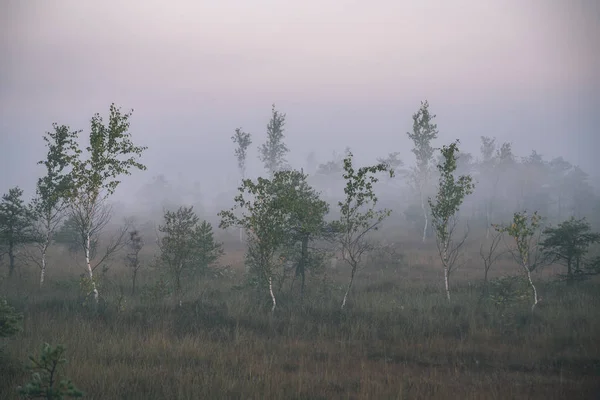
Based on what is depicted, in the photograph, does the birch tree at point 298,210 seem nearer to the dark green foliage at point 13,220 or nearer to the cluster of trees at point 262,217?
the cluster of trees at point 262,217

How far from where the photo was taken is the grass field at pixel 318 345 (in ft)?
23.9

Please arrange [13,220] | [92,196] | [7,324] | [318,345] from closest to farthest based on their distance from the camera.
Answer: [7,324] < [318,345] < [92,196] < [13,220]

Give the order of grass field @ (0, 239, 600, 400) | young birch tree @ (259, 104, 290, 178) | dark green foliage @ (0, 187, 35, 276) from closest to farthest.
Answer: grass field @ (0, 239, 600, 400), dark green foliage @ (0, 187, 35, 276), young birch tree @ (259, 104, 290, 178)

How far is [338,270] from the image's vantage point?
77.4ft

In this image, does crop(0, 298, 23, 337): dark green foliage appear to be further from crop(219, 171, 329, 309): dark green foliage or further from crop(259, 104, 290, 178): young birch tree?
crop(259, 104, 290, 178): young birch tree

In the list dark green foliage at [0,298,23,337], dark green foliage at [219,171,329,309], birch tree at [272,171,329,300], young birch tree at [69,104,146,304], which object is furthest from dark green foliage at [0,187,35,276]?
birch tree at [272,171,329,300]

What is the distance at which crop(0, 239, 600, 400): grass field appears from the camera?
287 inches

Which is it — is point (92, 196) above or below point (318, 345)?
above

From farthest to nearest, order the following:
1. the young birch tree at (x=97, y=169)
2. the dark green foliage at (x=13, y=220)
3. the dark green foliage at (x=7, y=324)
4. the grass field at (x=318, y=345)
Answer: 1. the dark green foliage at (x=13, y=220)
2. the young birch tree at (x=97, y=169)
3. the grass field at (x=318, y=345)
4. the dark green foliage at (x=7, y=324)

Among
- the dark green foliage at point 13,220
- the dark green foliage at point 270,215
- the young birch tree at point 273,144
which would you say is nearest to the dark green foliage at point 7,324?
the dark green foliage at point 270,215

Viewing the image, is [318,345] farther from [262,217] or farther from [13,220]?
[13,220]

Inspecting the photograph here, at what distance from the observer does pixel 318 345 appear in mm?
10219

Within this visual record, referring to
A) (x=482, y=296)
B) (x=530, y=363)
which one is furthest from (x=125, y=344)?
(x=482, y=296)

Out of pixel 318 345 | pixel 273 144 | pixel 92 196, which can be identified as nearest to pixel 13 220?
pixel 92 196
